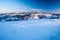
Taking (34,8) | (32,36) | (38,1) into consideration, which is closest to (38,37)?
(32,36)

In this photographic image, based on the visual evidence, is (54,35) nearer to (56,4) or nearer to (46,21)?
(46,21)

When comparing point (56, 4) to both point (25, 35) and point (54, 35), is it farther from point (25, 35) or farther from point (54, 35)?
point (25, 35)

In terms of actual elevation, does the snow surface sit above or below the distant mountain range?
below

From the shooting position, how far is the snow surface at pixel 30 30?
155 centimetres

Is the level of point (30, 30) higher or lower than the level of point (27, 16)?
lower

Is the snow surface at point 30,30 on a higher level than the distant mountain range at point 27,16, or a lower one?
lower

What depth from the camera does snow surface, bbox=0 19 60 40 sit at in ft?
5.10

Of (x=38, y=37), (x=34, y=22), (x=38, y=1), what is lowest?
(x=38, y=37)

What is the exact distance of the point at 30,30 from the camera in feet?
5.19

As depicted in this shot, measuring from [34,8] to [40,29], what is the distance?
35 cm

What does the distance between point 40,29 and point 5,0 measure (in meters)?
0.73

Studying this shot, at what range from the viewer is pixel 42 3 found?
1634mm

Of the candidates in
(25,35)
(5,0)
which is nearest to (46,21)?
(25,35)

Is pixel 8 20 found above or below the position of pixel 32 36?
above
